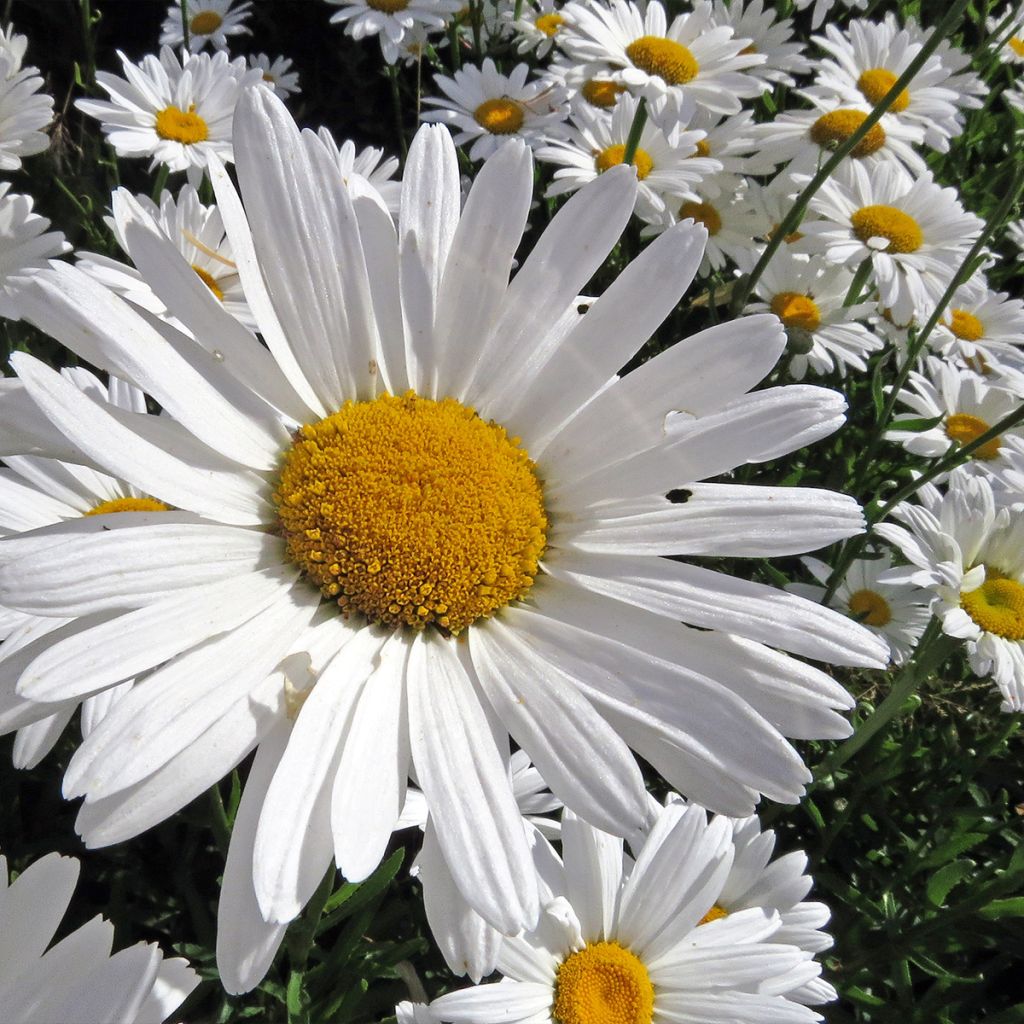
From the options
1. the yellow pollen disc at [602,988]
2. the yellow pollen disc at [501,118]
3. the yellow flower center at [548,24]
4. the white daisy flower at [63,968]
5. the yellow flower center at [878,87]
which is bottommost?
the white daisy flower at [63,968]

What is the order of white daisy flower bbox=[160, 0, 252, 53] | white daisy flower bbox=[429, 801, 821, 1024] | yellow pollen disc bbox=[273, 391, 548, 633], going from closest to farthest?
yellow pollen disc bbox=[273, 391, 548, 633] → white daisy flower bbox=[429, 801, 821, 1024] → white daisy flower bbox=[160, 0, 252, 53]

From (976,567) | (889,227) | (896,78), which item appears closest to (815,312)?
(889,227)

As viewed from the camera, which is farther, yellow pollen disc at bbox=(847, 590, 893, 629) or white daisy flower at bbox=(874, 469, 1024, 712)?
yellow pollen disc at bbox=(847, 590, 893, 629)

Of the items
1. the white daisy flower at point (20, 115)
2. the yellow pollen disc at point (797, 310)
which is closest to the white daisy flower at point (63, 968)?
the white daisy flower at point (20, 115)

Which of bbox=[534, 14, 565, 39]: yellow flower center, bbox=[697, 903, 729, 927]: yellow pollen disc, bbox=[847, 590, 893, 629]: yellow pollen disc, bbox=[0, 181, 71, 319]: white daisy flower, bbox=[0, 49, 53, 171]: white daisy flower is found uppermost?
bbox=[534, 14, 565, 39]: yellow flower center

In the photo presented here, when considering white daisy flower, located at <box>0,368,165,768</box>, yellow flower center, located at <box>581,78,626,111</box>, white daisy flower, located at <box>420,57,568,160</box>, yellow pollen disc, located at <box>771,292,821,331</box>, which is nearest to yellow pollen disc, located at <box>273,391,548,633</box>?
white daisy flower, located at <box>0,368,165,768</box>

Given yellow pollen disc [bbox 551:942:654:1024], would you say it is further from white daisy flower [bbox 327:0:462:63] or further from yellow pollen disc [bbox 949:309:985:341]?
white daisy flower [bbox 327:0:462:63]

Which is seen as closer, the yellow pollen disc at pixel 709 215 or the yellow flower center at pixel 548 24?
the yellow pollen disc at pixel 709 215

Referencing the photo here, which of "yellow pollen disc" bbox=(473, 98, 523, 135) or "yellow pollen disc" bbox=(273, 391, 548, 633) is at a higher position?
"yellow pollen disc" bbox=(473, 98, 523, 135)

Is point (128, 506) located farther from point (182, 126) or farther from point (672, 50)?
point (672, 50)

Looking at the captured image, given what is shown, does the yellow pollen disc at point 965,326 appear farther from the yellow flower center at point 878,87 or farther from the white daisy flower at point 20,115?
the white daisy flower at point 20,115
